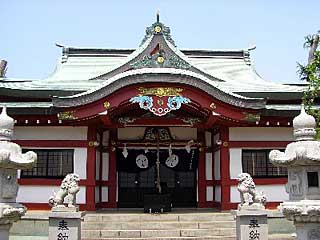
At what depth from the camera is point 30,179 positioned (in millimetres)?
15102

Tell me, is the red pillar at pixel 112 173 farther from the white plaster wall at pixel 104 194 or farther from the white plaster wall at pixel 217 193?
the white plaster wall at pixel 217 193

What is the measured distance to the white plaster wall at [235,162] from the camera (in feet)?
50.0

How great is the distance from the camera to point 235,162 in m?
15.3

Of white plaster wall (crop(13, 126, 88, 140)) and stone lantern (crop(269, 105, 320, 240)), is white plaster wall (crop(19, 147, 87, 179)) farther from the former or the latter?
stone lantern (crop(269, 105, 320, 240))

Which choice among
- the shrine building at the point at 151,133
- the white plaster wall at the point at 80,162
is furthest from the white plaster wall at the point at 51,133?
the white plaster wall at the point at 80,162

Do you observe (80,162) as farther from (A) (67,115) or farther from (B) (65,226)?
(B) (65,226)

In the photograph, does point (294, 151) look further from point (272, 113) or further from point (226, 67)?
point (226, 67)

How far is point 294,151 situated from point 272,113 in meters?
8.32

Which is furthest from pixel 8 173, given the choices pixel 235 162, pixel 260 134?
pixel 260 134

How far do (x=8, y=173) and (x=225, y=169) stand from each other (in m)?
9.42

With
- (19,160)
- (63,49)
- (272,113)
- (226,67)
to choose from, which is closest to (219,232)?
(272,113)

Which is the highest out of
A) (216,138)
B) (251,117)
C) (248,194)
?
(251,117)

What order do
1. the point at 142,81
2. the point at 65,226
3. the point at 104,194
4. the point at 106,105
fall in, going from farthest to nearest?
the point at 104,194, the point at 106,105, the point at 142,81, the point at 65,226

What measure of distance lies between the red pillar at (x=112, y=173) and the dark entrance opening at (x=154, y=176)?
217mm
